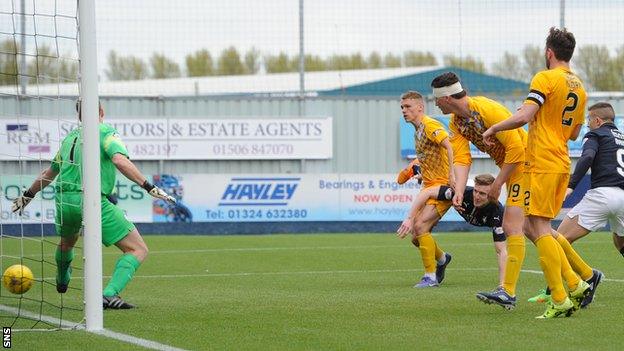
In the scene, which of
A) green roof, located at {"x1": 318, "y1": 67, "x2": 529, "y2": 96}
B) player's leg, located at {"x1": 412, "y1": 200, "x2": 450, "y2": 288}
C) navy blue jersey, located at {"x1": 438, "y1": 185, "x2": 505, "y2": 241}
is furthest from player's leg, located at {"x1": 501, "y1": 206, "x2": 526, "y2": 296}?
green roof, located at {"x1": 318, "y1": 67, "x2": 529, "y2": 96}

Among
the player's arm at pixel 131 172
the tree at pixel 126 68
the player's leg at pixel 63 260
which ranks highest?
the tree at pixel 126 68

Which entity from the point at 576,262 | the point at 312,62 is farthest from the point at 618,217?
the point at 312,62

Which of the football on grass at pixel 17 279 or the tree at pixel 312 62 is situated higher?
the tree at pixel 312 62

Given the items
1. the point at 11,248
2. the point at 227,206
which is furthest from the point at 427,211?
the point at 227,206

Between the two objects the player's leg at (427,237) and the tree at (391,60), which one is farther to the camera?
the tree at (391,60)

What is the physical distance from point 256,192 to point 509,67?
745 centimetres

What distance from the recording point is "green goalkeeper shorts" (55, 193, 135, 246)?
10.2 meters

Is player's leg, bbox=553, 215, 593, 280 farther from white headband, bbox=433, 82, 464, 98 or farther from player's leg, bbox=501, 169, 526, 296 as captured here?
white headband, bbox=433, 82, 464, 98

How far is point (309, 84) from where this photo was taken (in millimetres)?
29438

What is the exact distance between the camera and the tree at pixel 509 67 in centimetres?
2858

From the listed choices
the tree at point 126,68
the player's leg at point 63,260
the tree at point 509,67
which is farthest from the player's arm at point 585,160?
the tree at point 126,68

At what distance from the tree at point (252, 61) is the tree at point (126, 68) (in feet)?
8.62

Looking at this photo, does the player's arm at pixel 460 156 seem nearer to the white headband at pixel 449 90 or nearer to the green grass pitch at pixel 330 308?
the white headband at pixel 449 90

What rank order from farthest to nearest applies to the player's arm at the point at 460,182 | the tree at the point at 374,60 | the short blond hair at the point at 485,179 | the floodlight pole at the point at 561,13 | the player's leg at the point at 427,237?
the tree at the point at 374,60 < the floodlight pole at the point at 561,13 < the player's leg at the point at 427,237 < the short blond hair at the point at 485,179 < the player's arm at the point at 460,182
